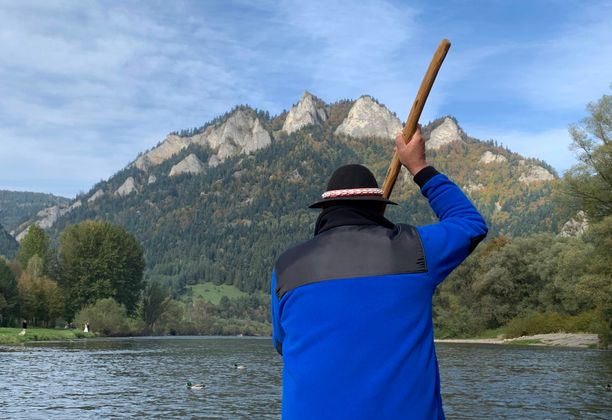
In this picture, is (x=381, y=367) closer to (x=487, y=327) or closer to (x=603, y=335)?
(x=603, y=335)

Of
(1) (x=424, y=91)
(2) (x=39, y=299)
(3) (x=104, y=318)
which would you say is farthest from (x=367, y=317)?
(3) (x=104, y=318)

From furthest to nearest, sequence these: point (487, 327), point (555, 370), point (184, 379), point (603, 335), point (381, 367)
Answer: point (487, 327) < point (603, 335) < point (555, 370) < point (184, 379) < point (381, 367)

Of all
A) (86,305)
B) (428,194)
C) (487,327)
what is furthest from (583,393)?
(86,305)

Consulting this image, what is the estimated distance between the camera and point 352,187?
432cm

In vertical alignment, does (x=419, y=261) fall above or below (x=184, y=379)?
above

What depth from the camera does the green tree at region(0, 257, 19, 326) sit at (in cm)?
9925

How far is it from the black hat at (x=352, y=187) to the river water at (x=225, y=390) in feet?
66.9

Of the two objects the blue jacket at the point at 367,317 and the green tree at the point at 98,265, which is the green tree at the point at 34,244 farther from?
the blue jacket at the point at 367,317

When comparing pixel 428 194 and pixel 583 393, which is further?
pixel 583 393

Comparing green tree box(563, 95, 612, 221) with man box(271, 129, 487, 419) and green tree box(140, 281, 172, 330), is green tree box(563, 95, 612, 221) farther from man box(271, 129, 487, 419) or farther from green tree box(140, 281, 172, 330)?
green tree box(140, 281, 172, 330)

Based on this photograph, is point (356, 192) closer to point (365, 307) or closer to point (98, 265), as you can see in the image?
point (365, 307)

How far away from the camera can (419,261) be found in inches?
157

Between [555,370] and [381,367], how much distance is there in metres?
40.0

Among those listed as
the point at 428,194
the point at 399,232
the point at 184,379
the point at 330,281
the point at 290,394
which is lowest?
the point at 184,379
